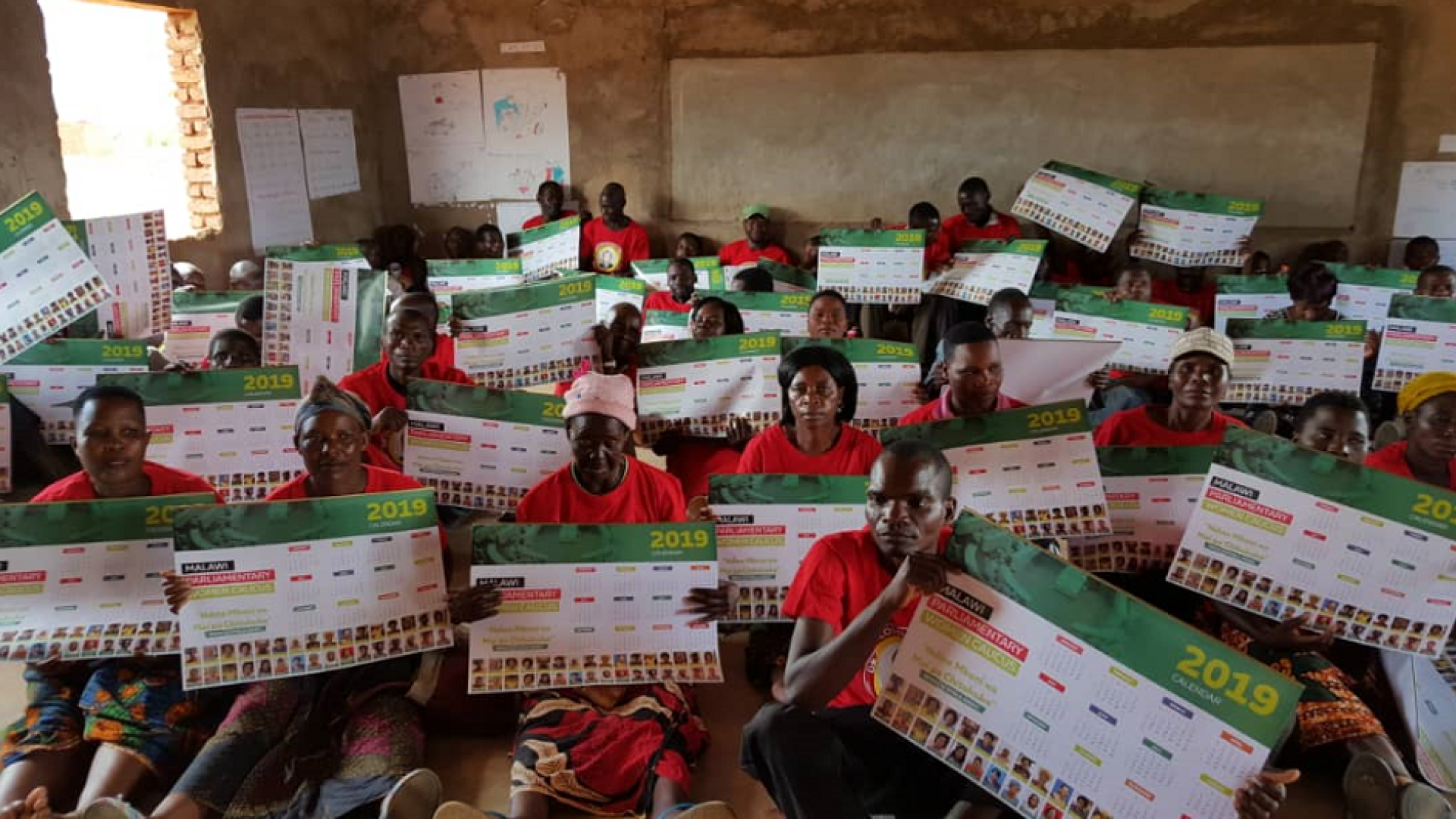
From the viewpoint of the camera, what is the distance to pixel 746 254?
857cm

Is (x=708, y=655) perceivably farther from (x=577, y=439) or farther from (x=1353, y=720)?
(x=1353, y=720)

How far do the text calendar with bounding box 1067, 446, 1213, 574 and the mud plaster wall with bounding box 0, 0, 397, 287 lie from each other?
6.40 m

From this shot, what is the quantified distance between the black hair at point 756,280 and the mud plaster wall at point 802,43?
267cm

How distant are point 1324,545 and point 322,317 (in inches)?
176

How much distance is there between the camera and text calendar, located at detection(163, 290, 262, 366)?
5441 millimetres

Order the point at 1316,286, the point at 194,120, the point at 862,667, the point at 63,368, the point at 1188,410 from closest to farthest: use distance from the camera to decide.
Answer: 1. the point at 862,667
2. the point at 1188,410
3. the point at 63,368
4. the point at 1316,286
5. the point at 194,120

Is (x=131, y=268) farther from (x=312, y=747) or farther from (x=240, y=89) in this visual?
(x=240, y=89)

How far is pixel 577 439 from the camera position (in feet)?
10.6

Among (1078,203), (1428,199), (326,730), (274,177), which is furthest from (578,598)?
(1428,199)

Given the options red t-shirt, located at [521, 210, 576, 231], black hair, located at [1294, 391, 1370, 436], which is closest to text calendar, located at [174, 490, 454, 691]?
black hair, located at [1294, 391, 1370, 436]

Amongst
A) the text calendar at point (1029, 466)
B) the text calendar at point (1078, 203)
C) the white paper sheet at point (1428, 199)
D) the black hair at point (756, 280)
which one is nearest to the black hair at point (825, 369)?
the text calendar at point (1029, 466)

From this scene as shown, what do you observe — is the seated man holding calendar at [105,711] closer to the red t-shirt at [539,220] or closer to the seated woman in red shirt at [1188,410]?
the seated woman in red shirt at [1188,410]

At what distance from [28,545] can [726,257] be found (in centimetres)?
637

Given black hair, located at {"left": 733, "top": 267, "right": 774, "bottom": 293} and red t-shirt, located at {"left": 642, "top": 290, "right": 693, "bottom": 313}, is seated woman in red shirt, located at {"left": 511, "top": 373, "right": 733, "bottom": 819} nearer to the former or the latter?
black hair, located at {"left": 733, "top": 267, "right": 774, "bottom": 293}
